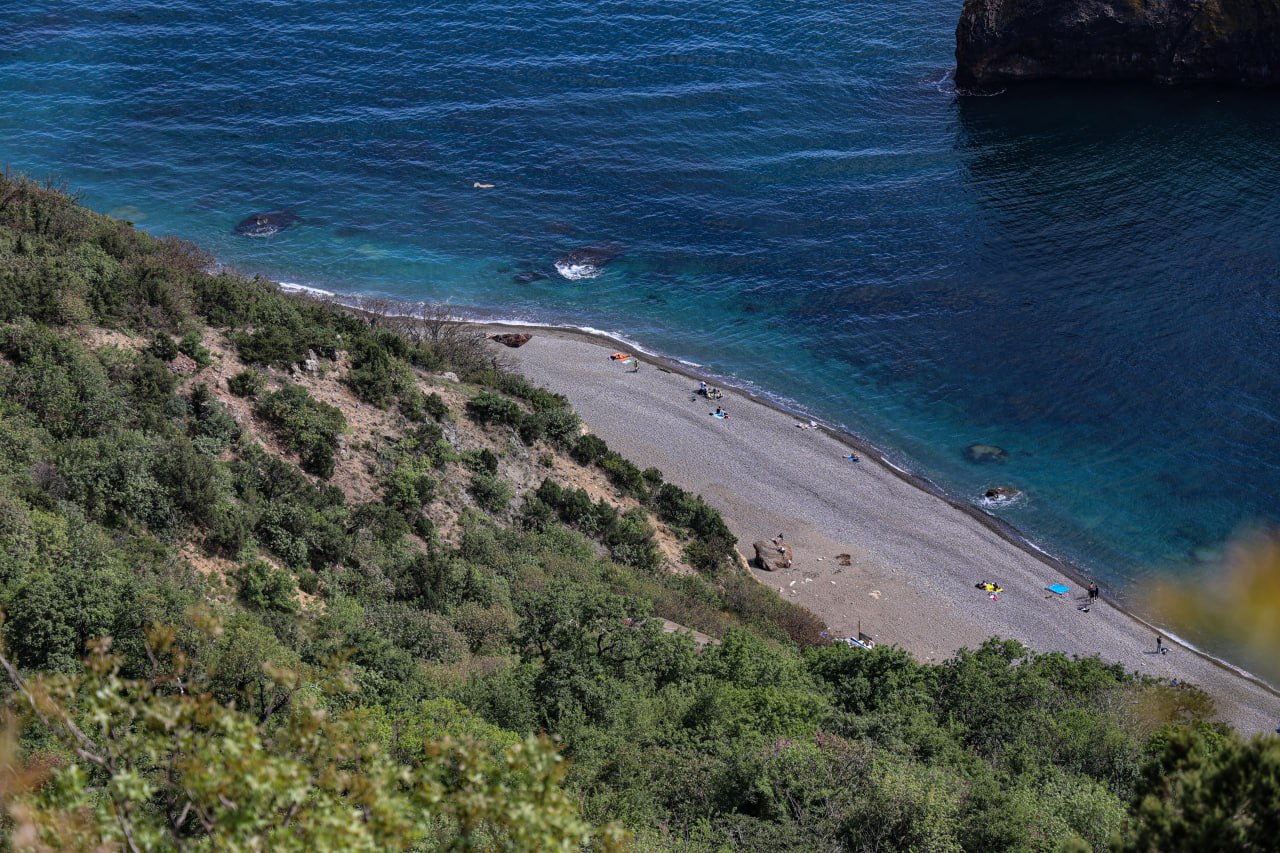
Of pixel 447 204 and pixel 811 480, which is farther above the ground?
pixel 447 204

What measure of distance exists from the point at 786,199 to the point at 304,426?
46704mm

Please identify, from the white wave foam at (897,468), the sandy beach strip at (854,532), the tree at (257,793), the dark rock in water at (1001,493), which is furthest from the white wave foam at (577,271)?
the tree at (257,793)

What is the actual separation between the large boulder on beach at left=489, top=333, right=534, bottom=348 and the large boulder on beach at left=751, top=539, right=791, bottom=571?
20472mm

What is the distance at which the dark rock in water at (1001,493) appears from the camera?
4672 cm

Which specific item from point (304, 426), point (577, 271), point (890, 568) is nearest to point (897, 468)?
point (890, 568)

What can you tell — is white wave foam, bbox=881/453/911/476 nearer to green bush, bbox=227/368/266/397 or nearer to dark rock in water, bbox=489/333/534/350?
dark rock in water, bbox=489/333/534/350

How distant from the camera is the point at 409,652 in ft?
77.8

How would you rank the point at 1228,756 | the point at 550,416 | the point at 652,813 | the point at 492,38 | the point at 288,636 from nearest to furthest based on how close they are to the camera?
the point at 1228,756 < the point at 652,813 < the point at 288,636 < the point at 550,416 < the point at 492,38

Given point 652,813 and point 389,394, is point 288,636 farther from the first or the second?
point 389,394

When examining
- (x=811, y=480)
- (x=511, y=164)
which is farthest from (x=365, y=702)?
(x=511, y=164)

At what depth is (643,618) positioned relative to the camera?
26.3 meters

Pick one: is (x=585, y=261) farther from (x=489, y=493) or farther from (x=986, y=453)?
(x=489, y=493)

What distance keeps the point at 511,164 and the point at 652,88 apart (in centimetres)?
1565

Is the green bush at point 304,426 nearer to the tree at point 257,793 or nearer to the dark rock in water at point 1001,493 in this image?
the tree at point 257,793
